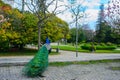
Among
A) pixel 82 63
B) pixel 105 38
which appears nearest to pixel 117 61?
pixel 82 63

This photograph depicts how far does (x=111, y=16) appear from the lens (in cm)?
1614

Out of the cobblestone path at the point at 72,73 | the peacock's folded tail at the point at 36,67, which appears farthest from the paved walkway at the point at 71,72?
the peacock's folded tail at the point at 36,67

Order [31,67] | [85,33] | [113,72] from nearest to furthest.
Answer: [31,67], [113,72], [85,33]

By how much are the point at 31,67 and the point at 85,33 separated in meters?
58.8

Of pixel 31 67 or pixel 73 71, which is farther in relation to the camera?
pixel 73 71

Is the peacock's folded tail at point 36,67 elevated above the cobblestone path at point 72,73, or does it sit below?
above

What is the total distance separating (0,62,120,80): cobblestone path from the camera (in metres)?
10.6

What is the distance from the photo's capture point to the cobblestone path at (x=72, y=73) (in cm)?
1059

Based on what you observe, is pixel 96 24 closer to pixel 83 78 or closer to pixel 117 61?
pixel 117 61

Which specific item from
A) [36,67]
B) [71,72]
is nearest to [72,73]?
[71,72]

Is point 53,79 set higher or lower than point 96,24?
lower

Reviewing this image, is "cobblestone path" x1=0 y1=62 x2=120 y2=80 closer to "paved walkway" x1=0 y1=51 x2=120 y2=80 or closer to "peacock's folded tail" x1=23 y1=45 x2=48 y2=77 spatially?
"paved walkway" x1=0 y1=51 x2=120 y2=80

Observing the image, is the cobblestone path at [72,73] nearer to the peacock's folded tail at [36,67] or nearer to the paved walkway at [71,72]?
the paved walkway at [71,72]

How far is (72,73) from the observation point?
11711 mm
